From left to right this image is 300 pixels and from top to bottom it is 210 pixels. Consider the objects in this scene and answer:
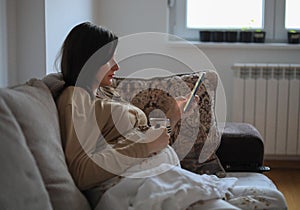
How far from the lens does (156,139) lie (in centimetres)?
174

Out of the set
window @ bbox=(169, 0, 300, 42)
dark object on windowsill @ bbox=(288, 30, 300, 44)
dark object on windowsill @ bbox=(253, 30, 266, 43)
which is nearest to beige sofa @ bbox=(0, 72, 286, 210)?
window @ bbox=(169, 0, 300, 42)

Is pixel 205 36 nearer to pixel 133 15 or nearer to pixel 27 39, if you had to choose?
pixel 133 15

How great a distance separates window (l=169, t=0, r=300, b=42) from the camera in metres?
3.66

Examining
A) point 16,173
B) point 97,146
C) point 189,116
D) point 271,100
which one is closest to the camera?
point 16,173

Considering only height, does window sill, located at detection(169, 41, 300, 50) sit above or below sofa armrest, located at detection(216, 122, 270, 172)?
above

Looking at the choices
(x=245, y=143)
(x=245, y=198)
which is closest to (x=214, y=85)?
(x=245, y=143)

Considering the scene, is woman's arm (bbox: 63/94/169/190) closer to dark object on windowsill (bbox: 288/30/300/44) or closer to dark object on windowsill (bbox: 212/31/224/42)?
dark object on windowsill (bbox: 212/31/224/42)

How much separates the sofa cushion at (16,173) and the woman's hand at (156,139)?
1.55 ft

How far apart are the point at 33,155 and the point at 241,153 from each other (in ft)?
3.91

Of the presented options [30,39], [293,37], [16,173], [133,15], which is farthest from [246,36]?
[16,173]

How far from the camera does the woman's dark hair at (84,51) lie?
→ 1756 mm

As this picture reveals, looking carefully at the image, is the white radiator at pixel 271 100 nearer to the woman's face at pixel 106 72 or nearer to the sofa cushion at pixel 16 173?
the woman's face at pixel 106 72

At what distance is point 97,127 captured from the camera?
1721mm

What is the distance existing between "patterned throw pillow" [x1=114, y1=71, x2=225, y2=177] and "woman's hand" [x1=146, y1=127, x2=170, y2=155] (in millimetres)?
445
